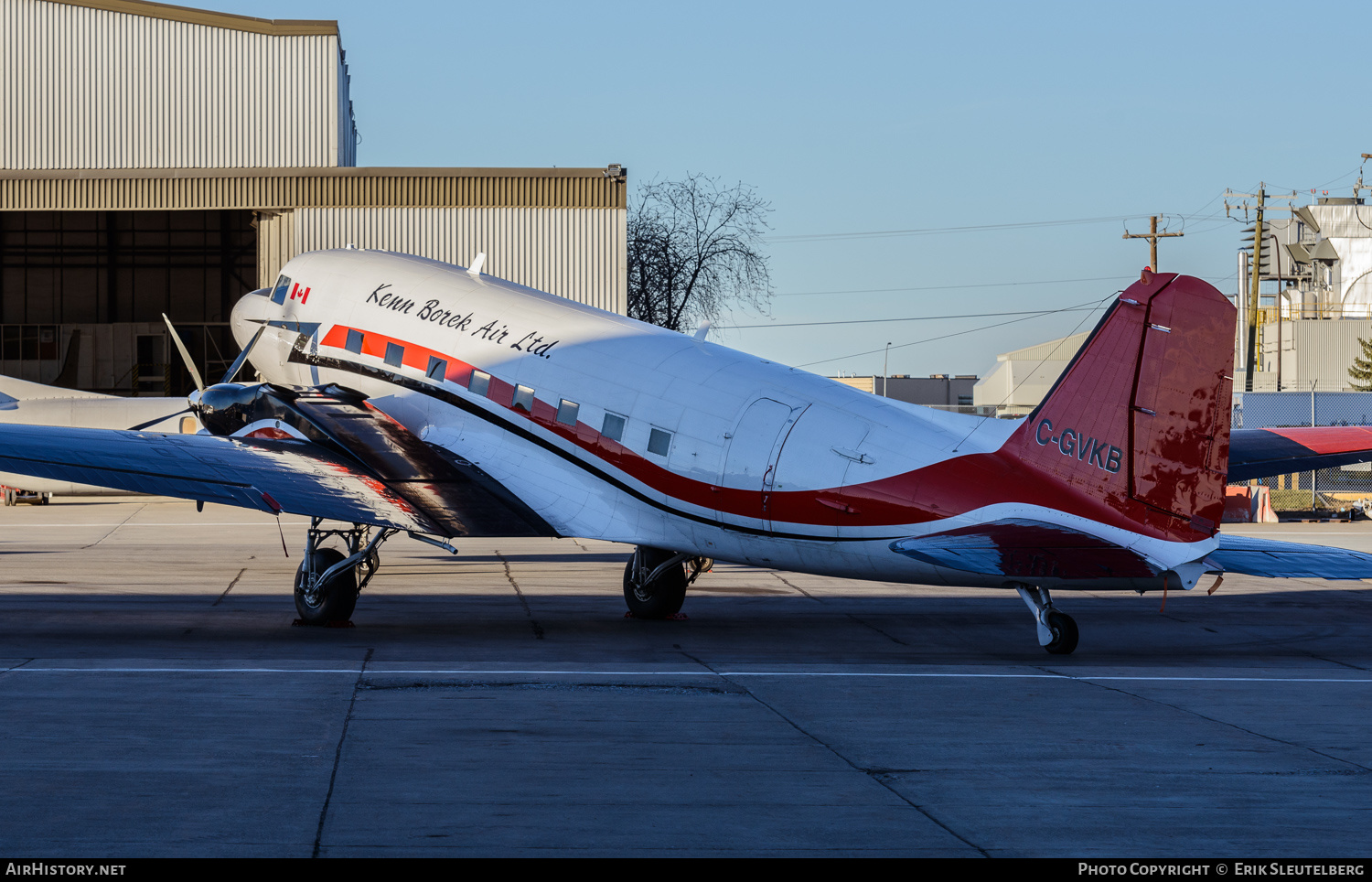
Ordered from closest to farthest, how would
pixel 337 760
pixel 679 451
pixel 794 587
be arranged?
pixel 337 760 → pixel 679 451 → pixel 794 587

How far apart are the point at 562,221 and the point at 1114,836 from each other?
42.9 metres

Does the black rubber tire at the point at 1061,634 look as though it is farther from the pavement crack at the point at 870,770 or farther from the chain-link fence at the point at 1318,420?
the chain-link fence at the point at 1318,420

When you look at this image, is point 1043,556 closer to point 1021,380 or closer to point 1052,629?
point 1052,629

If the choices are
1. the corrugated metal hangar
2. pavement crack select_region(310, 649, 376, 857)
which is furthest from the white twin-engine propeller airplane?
the corrugated metal hangar

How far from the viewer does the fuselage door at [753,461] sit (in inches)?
660

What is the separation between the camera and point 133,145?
52781mm

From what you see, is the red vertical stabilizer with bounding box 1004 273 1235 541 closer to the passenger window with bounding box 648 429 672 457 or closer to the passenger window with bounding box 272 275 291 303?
the passenger window with bounding box 648 429 672 457

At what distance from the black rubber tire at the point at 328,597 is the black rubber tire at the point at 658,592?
3.95 m

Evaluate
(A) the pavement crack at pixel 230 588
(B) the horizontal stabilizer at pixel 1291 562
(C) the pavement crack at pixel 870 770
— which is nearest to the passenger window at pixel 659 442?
(C) the pavement crack at pixel 870 770

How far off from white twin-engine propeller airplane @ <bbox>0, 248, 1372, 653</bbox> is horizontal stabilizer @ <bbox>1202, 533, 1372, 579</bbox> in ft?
0.14

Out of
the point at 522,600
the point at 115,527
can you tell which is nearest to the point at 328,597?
the point at 522,600

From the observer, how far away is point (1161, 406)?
14.5m

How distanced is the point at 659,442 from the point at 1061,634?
5.58 meters
